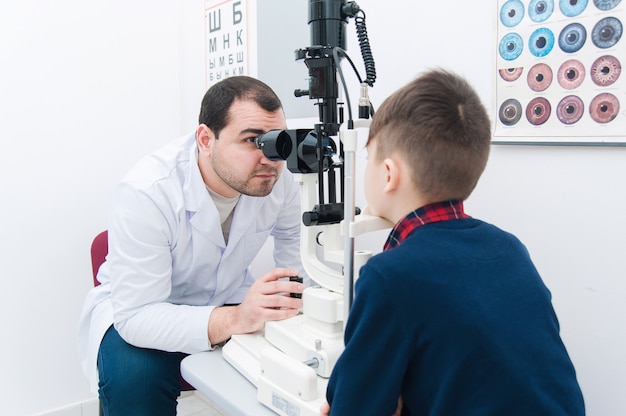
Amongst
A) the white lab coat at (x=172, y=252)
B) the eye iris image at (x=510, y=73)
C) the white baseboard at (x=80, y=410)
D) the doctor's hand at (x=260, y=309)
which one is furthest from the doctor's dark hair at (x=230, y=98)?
the white baseboard at (x=80, y=410)

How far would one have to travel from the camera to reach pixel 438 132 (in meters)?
0.74

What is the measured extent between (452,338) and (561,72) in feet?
2.53

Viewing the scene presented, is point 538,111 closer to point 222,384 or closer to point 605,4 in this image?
point 605,4

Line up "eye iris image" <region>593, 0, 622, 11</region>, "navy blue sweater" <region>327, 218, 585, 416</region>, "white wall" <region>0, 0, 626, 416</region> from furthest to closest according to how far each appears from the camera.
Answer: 1. "white wall" <region>0, 0, 626, 416</region>
2. "eye iris image" <region>593, 0, 622, 11</region>
3. "navy blue sweater" <region>327, 218, 585, 416</region>

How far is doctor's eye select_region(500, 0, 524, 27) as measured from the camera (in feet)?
3.93

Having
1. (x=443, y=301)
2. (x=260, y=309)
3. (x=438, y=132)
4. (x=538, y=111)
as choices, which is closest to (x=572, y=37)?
(x=538, y=111)

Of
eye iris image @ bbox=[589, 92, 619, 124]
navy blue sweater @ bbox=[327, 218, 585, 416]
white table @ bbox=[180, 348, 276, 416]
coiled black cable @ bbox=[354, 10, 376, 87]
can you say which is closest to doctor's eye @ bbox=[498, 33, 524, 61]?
eye iris image @ bbox=[589, 92, 619, 124]

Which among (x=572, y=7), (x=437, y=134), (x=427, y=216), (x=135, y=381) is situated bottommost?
(x=135, y=381)

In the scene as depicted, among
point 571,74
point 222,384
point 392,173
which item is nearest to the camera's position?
point 392,173

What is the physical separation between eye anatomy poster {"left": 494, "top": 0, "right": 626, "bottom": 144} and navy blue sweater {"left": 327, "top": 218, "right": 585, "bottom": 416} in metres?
0.55

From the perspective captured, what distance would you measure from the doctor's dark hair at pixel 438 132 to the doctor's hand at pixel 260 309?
19.9 inches

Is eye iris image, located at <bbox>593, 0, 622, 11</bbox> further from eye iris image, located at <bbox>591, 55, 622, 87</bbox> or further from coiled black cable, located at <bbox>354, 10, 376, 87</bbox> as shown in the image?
coiled black cable, located at <bbox>354, 10, 376, 87</bbox>

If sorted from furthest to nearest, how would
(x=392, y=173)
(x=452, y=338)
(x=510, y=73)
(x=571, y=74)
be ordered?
(x=510, y=73)
(x=571, y=74)
(x=392, y=173)
(x=452, y=338)

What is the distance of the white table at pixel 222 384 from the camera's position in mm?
936
